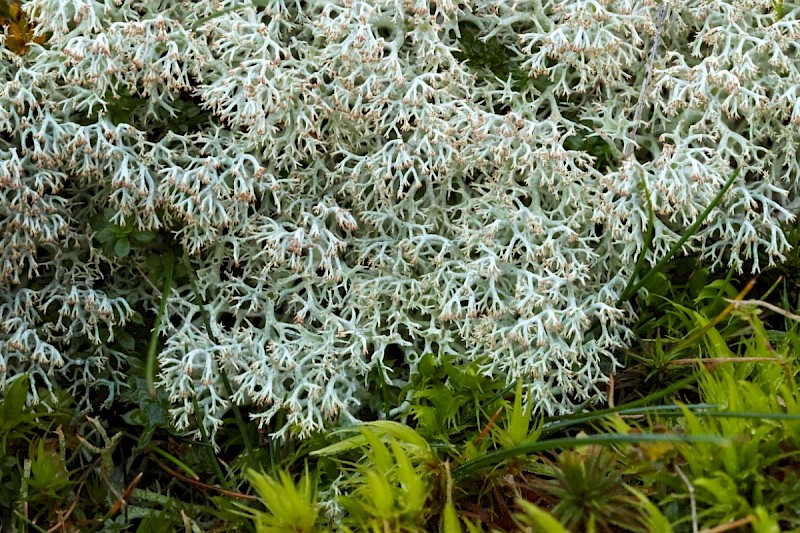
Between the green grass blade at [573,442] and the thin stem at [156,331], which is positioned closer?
the green grass blade at [573,442]

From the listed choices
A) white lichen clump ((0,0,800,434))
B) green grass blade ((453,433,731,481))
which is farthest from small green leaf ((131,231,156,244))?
green grass blade ((453,433,731,481))

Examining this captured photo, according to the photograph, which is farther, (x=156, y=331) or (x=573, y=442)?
(x=156, y=331)

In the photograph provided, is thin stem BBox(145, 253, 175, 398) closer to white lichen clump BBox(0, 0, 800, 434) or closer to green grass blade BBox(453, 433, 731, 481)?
white lichen clump BBox(0, 0, 800, 434)

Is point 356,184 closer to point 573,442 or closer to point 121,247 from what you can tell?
point 121,247

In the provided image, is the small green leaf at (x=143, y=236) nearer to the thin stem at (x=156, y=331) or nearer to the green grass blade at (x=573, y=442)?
the thin stem at (x=156, y=331)

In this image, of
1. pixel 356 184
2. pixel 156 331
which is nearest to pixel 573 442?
pixel 356 184

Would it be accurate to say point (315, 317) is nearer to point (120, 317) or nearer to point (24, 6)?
point (120, 317)

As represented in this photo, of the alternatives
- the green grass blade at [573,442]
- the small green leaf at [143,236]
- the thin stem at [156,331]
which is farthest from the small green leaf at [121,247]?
the green grass blade at [573,442]

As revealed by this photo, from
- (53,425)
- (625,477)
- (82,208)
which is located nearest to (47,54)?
(82,208)

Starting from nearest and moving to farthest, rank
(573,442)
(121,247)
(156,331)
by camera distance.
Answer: (573,442)
(156,331)
(121,247)
